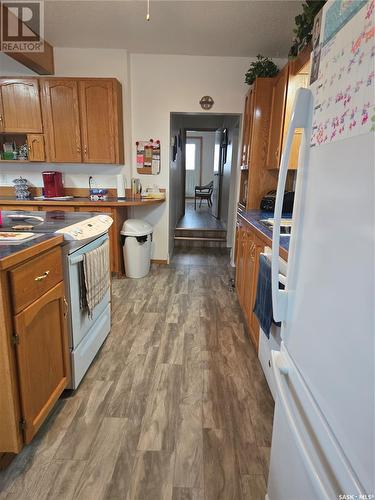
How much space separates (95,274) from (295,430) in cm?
140

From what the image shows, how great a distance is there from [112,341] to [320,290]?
6.26 feet

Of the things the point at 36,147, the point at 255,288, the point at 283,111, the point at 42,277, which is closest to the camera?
the point at 42,277

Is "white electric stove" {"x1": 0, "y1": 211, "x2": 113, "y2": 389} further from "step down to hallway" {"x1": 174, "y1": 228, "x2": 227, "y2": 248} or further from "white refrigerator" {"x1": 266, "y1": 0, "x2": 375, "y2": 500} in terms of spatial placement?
"step down to hallway" {"x1": 174, "y1": 228, "x2": 227, "y2": 248}

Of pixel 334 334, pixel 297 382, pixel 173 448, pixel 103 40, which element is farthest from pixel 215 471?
pixel 103 40

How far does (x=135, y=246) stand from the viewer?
3504 mm

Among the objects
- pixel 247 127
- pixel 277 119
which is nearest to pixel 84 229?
pixel 277 119

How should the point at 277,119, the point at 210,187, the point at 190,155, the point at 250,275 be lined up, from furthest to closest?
1. the point at 190,155
2. the point at 210,187
3. the point at 277,119
4. the point at 250,275

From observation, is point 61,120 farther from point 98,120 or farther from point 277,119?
point 277,119

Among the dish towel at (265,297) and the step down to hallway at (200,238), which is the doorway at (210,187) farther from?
the dish towel at (265,297)

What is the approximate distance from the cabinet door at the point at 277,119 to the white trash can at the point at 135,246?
1687mm

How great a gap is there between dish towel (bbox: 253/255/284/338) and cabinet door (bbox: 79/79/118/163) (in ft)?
8.90

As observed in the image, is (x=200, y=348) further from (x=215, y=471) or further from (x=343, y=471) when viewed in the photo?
(x=343, y=471)

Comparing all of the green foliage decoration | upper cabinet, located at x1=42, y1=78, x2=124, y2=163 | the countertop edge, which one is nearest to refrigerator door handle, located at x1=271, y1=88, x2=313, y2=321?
the countertop edge

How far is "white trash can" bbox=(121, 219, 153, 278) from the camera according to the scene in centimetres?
348
